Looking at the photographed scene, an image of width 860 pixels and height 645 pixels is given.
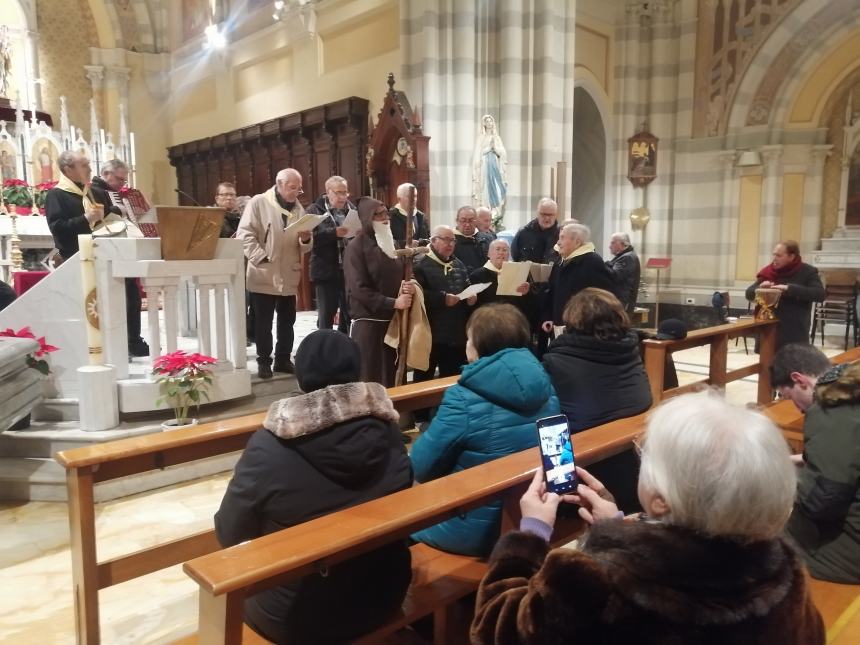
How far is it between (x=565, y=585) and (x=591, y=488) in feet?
1.91

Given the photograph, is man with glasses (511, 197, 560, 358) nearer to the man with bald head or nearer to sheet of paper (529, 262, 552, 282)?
sheet of paper (529, 262, 552, 282)

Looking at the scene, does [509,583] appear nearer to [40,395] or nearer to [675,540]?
[675,540]

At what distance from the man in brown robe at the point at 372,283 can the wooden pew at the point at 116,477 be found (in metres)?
1.82

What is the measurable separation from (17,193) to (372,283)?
4.86 metres

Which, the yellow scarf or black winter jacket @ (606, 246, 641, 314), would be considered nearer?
the yellow scarf

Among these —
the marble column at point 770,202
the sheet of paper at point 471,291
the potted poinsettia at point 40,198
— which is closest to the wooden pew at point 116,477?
the sheet of paper at point 471,291

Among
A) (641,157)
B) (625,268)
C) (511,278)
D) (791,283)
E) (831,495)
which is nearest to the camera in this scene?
(831,495)

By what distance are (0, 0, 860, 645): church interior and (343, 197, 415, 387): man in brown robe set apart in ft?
2.31

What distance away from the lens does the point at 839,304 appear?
9.01 m

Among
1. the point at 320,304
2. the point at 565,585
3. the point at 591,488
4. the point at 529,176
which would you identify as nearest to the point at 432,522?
the point at 591,488

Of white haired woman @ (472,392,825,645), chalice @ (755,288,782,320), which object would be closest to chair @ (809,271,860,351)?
chalice @ (755,288,782,320)

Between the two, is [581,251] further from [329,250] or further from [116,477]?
[116,477]

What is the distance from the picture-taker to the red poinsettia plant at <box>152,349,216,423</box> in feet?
12.5

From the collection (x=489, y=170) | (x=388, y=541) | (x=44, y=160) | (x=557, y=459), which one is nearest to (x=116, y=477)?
(x=388, y=541)
